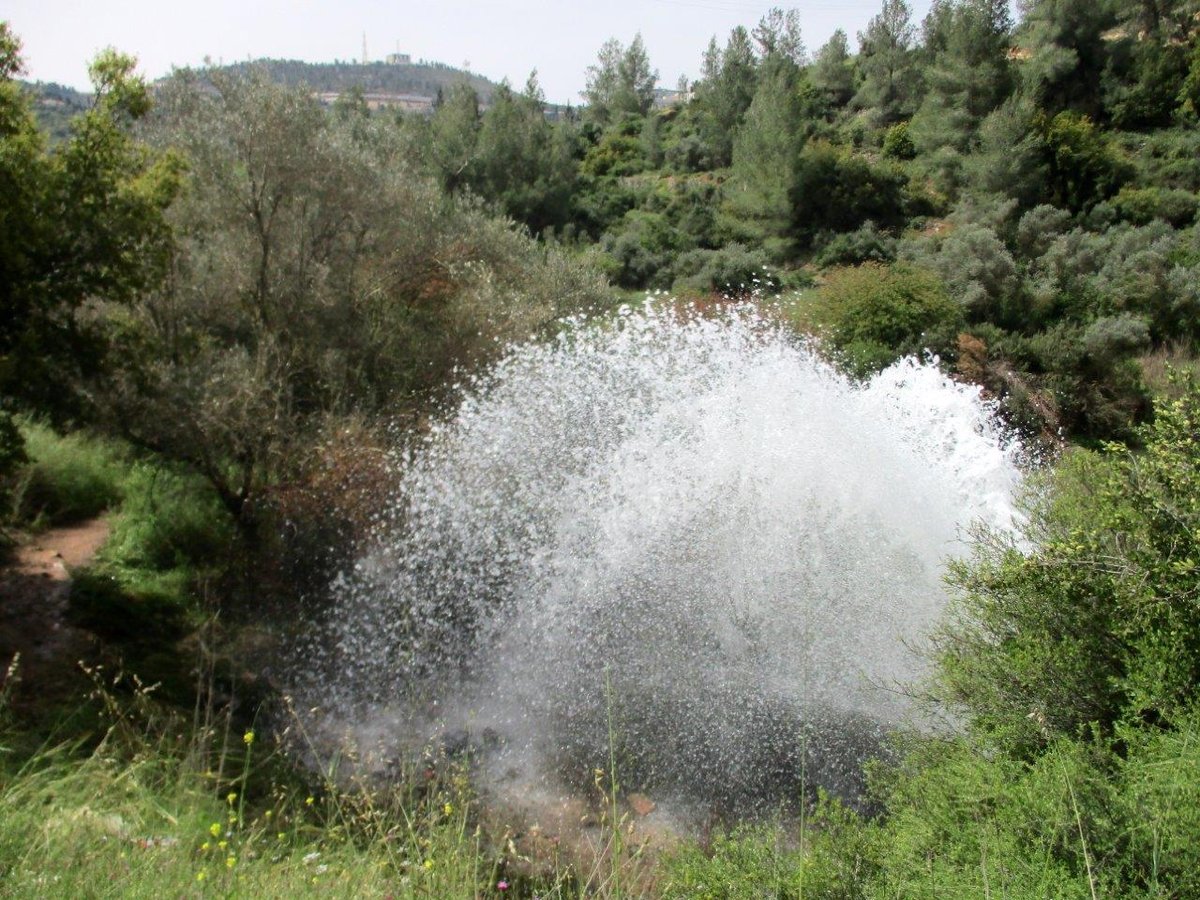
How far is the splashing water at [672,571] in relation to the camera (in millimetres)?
6195

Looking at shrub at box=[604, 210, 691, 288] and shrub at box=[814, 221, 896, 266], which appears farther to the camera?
shrub at box=[604, 210, 691, 288]

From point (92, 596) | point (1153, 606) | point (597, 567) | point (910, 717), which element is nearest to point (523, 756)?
point (597, 567)

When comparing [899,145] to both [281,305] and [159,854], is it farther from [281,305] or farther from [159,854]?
[159,854]

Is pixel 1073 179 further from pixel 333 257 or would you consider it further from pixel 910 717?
pixel 910 717

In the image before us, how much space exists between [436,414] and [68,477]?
4.28 m

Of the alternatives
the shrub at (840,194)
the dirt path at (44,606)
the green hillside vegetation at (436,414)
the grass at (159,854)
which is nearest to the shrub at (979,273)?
the green hillside vegetation at (436,414)

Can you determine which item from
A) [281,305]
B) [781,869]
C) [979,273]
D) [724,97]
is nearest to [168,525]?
[281,305]

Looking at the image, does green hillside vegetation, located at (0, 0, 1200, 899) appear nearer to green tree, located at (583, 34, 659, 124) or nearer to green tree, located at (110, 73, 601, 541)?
green tree, located at (110, 73, 601, 541)

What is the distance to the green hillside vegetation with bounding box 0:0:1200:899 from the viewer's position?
9.98 ft

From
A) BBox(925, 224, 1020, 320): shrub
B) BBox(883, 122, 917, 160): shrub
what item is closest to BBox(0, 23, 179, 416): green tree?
BBox(925, 224, 1020, 320): shrub

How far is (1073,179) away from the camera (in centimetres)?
2262

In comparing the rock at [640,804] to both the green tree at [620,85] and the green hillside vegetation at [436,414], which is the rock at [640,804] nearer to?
the green hillside vegetation at [436,414]

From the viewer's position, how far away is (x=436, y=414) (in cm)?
946

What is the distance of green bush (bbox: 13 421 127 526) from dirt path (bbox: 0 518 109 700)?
9.4 inches
